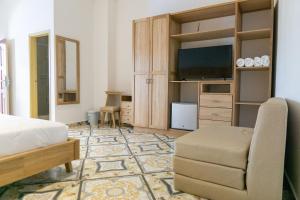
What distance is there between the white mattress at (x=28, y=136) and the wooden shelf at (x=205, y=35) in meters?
2.55

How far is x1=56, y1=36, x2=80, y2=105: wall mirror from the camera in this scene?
454cm

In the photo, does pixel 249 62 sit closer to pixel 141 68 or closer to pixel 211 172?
pixel 141 68

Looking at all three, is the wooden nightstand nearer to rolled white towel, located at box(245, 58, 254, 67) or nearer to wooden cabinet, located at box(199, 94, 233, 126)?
wooden cabinet, located at box(199, 94, 233, 126)

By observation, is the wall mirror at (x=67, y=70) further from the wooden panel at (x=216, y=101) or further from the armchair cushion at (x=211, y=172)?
the armchair cushion at (x=211, y=172)

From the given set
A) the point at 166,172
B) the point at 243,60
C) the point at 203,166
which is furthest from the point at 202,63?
the point at 203,166

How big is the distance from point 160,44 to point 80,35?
2.07m

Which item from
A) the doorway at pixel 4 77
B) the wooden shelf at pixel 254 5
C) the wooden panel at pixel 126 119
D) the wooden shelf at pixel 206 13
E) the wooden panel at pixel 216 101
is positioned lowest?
the wooden panel at pixel 126 119

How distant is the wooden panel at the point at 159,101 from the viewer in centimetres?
387

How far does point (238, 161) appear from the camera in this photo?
1528 millimetres

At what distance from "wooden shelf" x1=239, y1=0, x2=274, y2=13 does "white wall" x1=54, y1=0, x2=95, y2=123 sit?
3328mm

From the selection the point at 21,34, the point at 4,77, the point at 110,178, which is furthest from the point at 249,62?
the point at 4,77

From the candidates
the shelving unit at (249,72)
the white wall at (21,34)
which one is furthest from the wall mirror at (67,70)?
the shelving unit at (249,72)

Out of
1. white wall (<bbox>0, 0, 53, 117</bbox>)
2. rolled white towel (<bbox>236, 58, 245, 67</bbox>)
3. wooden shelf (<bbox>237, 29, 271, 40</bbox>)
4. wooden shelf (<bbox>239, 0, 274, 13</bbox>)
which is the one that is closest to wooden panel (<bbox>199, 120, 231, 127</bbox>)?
rolled white towel (<bbox>236, 58, 245, 67</bbox>)

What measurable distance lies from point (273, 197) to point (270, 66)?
2.12m
